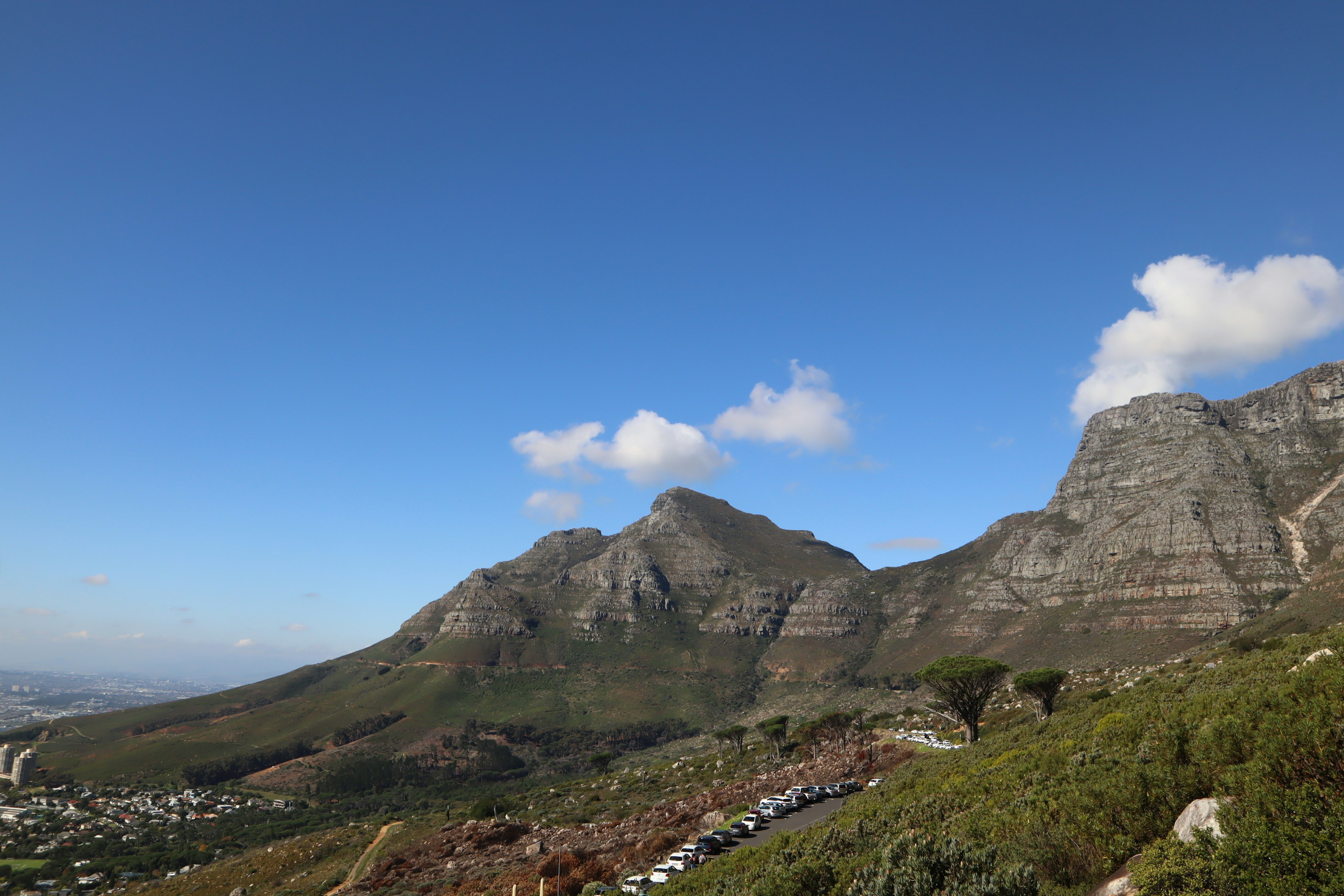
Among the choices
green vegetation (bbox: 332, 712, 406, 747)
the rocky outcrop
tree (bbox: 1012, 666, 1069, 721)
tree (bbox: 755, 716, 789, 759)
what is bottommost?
green vegetation (bbox: 332, 712, 406, 747)

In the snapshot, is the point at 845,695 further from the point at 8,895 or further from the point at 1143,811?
the point at 1143,811

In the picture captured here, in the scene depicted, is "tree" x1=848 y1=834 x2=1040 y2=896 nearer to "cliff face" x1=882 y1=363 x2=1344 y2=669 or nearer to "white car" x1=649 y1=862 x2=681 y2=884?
"white car" x1=649 y1=862 x2=681 y2=884

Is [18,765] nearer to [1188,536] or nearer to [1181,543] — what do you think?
[1181,543]

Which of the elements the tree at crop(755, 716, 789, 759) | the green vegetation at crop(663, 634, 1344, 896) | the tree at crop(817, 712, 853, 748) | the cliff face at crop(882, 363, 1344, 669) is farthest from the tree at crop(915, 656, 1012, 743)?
the cliff face at crop(882, 363, 1344, 669)

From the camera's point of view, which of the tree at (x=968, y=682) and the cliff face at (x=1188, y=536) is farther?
the cliff face at (x=1188, y=536)

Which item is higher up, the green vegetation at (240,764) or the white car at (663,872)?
the white car at (663,872)

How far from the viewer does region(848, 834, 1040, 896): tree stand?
13312 mm

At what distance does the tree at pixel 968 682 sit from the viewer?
63188 mm

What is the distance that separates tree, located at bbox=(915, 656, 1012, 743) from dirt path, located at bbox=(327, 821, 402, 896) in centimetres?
5352

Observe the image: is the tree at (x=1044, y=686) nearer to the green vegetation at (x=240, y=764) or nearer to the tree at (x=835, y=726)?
the tree at (x=835, y=726)

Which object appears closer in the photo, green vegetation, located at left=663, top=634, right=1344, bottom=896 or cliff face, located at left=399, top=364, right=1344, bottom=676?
green vegetation, located at left=663, top=634, right=1344, bottom=896

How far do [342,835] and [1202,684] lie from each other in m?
87.9

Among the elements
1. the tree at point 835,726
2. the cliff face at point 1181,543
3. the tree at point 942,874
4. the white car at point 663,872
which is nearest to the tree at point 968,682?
the tree at point 835,726

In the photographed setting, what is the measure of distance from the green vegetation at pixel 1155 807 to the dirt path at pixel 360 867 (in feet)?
134
